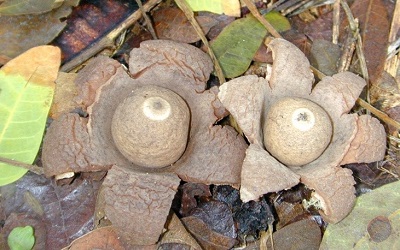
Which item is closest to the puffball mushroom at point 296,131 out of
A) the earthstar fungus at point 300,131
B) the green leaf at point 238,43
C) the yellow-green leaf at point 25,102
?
the earthstar fungus at point 300,131

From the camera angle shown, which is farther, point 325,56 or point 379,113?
point 325,56

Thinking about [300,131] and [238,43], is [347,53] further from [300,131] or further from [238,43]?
[300,131]

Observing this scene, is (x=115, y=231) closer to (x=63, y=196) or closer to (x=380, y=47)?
(x=63, y=196)

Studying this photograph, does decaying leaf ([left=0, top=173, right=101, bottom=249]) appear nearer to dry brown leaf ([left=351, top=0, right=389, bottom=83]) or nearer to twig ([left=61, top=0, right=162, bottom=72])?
twig ([left=61, top=0, right=162, bottom=72])

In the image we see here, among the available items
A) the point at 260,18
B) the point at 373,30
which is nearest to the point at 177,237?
the point at 260,18

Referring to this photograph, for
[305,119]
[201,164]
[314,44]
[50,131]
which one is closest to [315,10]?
[314,44]

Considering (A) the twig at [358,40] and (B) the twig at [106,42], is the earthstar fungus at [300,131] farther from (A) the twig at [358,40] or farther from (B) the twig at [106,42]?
(B) the twig at [106,42]

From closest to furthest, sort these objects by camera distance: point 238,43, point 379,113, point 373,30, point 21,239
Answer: point 21,239, point 379,113, point 238,43, point 373,30
